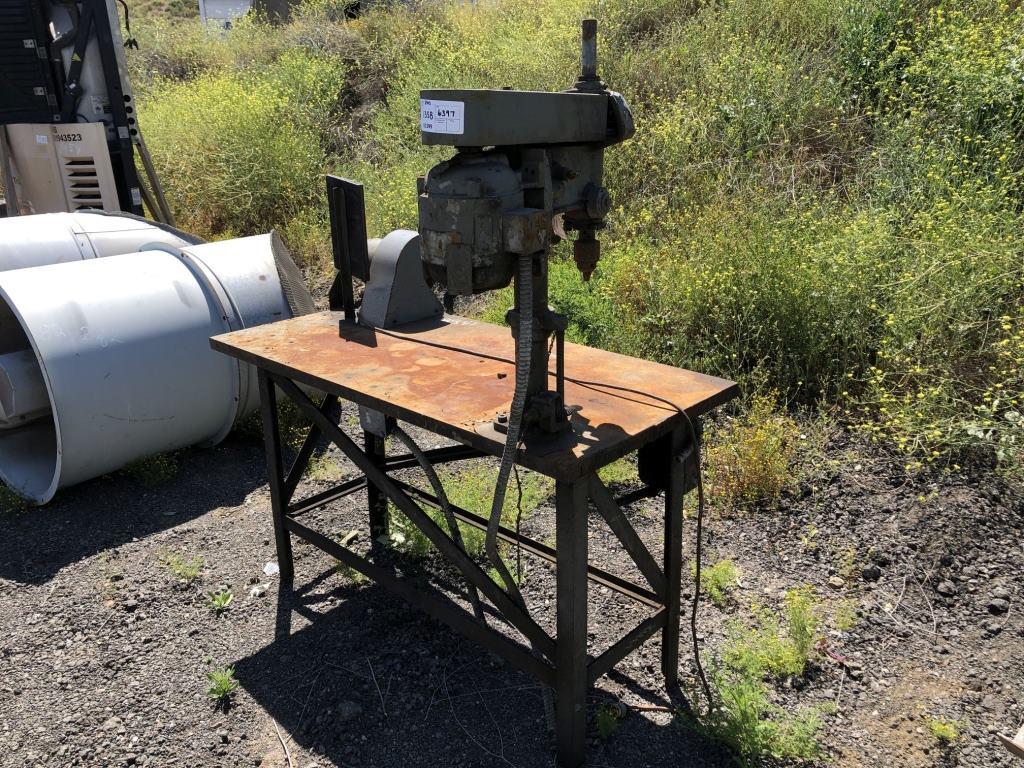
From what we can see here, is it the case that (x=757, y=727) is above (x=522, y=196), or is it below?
below

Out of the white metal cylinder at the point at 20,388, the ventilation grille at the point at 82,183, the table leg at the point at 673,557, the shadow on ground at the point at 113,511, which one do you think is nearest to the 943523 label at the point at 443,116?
the table leg at the point at 673,557

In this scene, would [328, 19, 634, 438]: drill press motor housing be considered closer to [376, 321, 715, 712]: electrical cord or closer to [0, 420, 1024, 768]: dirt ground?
[376, 321, 715, 712]: electrical cord

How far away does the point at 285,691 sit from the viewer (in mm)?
2693

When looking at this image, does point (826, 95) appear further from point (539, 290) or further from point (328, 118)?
point (328, 118)

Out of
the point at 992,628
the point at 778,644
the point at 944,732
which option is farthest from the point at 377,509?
the point at 992,628

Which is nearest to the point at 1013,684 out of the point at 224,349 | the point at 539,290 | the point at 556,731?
the point at 556,731

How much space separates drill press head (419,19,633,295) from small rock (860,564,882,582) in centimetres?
191

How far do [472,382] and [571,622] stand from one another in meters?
0.80

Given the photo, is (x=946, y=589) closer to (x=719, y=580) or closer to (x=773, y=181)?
(x=719, y=580)

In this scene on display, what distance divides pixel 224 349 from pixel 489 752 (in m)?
1.74

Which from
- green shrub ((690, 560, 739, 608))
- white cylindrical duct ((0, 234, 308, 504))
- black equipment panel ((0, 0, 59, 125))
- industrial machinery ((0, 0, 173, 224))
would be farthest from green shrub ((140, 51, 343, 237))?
green shrub ((690, 560, 739, 608))

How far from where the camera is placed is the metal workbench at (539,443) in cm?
209

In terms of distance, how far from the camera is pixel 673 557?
8.16 feet

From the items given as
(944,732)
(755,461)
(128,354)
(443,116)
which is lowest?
(944,732)
